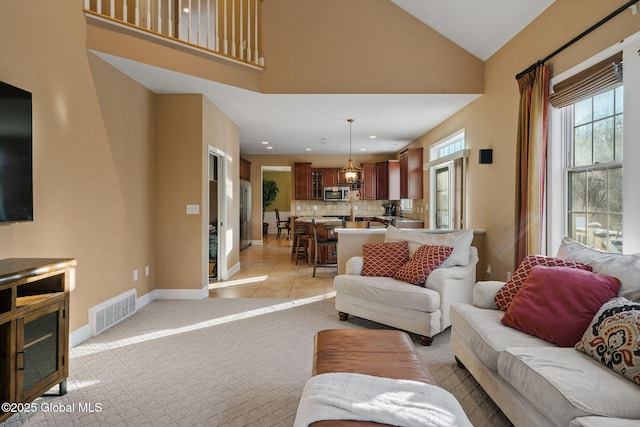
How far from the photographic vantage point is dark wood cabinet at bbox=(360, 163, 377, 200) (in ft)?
33.4

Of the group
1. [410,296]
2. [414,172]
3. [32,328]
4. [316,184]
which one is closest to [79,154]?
[32,328]

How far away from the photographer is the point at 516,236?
12.3ft

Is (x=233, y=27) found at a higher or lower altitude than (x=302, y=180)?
higher

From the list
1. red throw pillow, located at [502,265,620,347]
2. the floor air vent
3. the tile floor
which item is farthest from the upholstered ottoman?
the tile floor

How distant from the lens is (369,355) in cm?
198

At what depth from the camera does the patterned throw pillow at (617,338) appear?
159 centimetres

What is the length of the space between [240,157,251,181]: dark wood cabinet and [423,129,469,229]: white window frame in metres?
4.54

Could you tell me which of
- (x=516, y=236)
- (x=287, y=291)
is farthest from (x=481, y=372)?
(x=287, y=291)

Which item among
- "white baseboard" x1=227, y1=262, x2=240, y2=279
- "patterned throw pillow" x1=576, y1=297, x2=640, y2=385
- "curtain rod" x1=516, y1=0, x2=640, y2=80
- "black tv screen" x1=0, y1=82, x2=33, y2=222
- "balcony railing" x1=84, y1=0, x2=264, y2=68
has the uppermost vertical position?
"balcony railing" x1=84, y1=0, x2=264, y2=68

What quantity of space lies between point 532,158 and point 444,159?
2.56 metres

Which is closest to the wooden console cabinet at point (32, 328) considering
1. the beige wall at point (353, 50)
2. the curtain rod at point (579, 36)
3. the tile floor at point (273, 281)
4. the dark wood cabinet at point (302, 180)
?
the tile floor at point (273, 281)

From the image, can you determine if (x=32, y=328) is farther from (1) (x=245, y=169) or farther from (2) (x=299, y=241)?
(1) (x=245, y=169)

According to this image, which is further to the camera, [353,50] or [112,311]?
[353,50]

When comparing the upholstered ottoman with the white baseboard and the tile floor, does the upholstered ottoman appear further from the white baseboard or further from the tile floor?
the white baseboard
